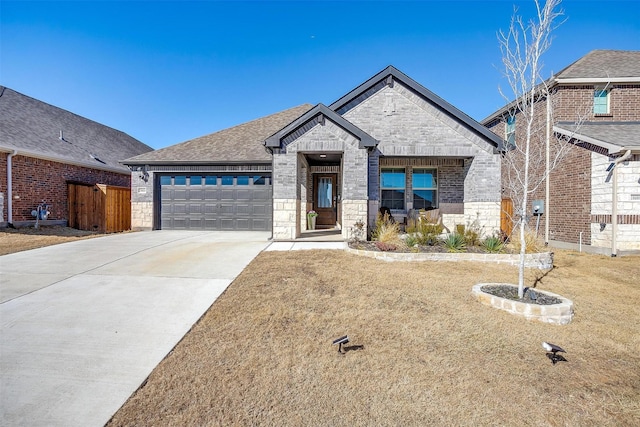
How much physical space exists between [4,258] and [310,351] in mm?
8187

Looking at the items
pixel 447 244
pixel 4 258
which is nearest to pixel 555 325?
pixel 447 244

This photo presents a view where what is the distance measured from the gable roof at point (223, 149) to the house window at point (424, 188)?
256 inches

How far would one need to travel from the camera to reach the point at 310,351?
326 cm

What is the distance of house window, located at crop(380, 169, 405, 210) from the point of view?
12375mm

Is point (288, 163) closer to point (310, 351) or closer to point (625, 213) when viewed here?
point (310, 351)

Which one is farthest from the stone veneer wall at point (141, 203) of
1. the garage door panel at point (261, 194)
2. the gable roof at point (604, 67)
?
the gable roof at point (604, 67)

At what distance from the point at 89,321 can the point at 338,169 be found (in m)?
11.2

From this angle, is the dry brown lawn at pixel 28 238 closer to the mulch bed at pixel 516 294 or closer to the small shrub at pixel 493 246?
the mulch bed at pixel 516 294

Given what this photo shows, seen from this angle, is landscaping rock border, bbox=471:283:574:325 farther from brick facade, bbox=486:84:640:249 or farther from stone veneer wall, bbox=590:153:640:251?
brick facade, bbox=486:84:640:249

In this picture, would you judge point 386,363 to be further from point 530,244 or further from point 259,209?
point 259,209

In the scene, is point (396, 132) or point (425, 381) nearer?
point (425, 381)

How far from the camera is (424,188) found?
12266 millimetres

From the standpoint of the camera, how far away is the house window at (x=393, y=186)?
1238 cm

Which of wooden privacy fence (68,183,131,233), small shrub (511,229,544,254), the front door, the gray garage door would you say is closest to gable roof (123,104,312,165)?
the gray garage door
